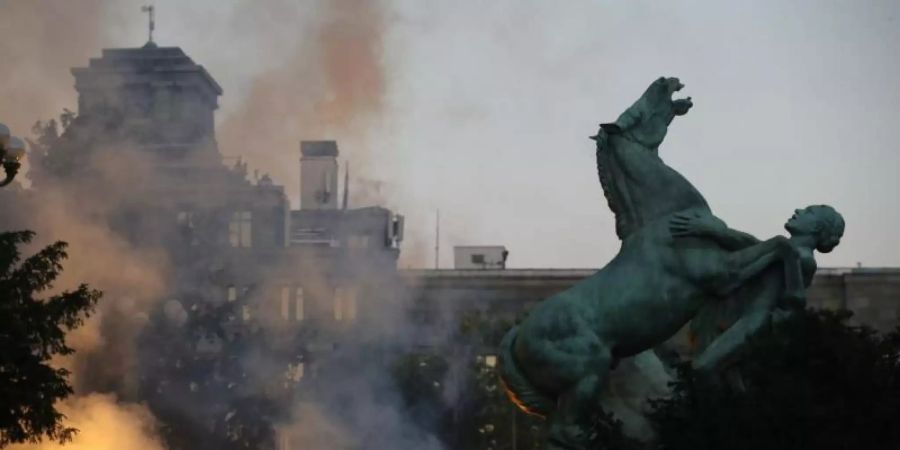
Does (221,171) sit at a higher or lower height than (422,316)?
higher

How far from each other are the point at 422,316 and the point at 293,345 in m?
7.63

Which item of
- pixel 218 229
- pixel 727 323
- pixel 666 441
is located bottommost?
pixel 666 441

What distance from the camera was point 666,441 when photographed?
1377cm

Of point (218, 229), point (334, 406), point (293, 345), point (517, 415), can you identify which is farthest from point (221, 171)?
point (517, 415)

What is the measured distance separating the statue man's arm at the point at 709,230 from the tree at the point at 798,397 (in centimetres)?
75

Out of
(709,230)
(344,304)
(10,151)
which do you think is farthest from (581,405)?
(344,304)

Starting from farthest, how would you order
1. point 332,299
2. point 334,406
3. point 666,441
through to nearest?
1. point 332,299
2. point 334,406
3. point 666,441

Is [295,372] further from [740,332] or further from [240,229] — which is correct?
[740,332]

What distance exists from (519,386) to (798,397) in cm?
250

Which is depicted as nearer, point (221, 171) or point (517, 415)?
point (517, 415)

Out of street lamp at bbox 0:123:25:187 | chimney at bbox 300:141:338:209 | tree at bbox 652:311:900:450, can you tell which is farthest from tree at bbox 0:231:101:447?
chimney at bbox 300:141:338:209

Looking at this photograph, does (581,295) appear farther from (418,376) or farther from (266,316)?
(266,316)

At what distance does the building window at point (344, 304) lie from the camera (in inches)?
2349

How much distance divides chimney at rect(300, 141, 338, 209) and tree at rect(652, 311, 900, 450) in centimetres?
6350
